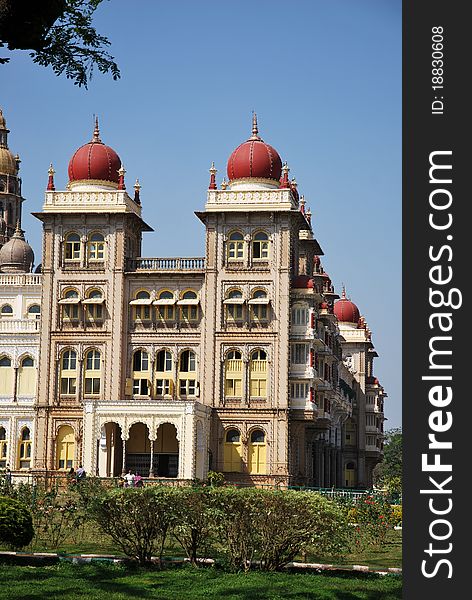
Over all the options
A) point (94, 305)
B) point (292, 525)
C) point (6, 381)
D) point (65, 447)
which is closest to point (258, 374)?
point (94, 305)

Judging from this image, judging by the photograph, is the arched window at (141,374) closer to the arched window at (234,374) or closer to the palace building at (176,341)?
the palace building at (176,341)

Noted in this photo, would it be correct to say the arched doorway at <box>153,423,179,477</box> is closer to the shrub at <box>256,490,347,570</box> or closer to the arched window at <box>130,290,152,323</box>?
the arched window at <box>130,290,152,323</box>

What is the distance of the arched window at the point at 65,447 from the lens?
58.2 metres

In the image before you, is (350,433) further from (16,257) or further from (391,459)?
(391,459)

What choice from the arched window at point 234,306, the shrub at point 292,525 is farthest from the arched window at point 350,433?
the shrub at point 292,525

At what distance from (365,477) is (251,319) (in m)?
26.1

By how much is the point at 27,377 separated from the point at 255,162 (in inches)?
657

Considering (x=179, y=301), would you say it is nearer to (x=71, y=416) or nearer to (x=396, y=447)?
(x=71, y=416)

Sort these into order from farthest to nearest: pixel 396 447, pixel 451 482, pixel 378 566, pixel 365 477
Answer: pixel 396 447 < pixel 365 477 < pixel 378 566 < pixel 451 482

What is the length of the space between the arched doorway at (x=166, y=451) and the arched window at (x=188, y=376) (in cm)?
192

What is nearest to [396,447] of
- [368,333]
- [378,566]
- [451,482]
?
[368,333]

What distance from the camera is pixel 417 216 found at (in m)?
10.8

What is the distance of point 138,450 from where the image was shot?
191 feet

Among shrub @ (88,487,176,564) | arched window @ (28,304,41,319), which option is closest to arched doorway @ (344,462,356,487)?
arched window @ (28,304,41,319)
